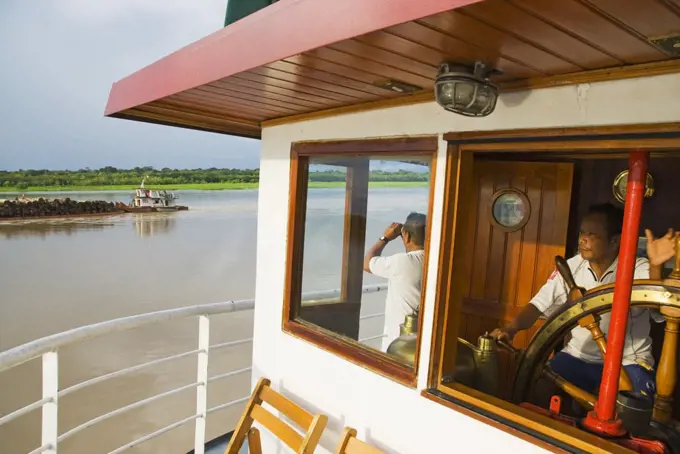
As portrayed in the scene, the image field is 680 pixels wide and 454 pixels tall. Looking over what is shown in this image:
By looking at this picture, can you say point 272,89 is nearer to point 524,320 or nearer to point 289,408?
point 289,408

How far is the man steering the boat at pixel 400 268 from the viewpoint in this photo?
1904 millimetres

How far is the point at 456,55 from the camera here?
47.5 inches

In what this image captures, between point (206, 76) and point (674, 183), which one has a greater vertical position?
point (206, 76)

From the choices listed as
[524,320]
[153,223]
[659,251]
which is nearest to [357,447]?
[524,320]

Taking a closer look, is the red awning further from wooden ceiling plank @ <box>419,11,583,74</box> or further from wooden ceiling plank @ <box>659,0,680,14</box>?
wooden ceiling plank @ <box>659,0,680,14</box>

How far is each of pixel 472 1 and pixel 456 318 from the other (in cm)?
124

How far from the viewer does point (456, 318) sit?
1759 mm

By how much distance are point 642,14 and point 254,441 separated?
2.30 m

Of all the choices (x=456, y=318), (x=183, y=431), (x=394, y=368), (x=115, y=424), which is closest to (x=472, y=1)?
(x=456, y=318)

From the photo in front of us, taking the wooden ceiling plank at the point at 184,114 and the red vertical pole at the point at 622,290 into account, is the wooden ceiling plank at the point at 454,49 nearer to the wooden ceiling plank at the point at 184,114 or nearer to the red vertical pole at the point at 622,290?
the red vertical pole at the point at 622,290

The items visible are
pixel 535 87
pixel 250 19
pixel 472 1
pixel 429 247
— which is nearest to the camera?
pixel 472 1

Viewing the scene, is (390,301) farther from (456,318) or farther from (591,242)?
(591,242)

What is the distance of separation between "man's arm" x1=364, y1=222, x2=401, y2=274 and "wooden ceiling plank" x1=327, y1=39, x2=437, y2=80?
760 mm

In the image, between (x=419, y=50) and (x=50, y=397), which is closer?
(x=419, y=50)
